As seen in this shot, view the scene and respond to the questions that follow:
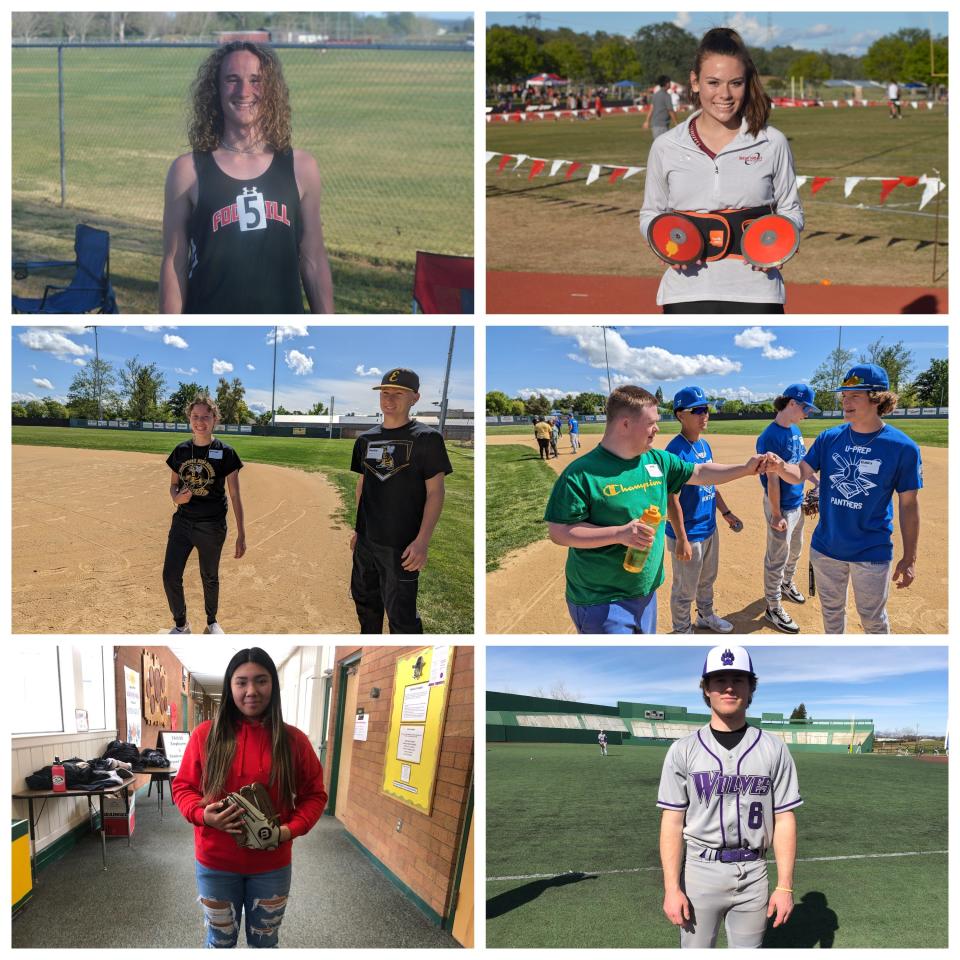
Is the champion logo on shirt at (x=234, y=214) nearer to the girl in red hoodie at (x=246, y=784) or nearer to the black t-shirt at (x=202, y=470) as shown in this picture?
the black t-shirt at (x=202, y=470)

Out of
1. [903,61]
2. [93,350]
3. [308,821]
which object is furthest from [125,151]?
[903,61]

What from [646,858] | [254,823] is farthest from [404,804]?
[646,858]

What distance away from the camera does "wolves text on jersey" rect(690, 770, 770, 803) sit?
10.8 ft

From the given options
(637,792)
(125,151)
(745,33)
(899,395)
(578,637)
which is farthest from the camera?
(125,151)

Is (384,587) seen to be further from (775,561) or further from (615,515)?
(775,561)

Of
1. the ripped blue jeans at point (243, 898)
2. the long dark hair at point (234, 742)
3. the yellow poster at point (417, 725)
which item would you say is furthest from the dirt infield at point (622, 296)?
the ripped blue jeans at point (243, 898)

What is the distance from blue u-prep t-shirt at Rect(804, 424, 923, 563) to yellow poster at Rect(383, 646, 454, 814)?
1.72 metres

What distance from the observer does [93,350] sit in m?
4.99

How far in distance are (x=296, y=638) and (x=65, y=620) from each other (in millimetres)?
1424

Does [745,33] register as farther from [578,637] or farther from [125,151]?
[125,151]

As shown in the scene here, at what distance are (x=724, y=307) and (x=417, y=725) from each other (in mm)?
2251

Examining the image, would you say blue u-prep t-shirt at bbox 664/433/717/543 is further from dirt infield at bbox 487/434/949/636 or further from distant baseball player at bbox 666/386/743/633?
dirt infield at bbox 487/434/949/636

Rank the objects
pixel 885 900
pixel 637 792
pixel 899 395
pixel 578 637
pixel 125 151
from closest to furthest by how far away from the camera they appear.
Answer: pixel 578 637
pixel 885 900
pixel 899 395
pixel 637 792
pixel 125 151

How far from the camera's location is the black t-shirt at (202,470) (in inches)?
170
